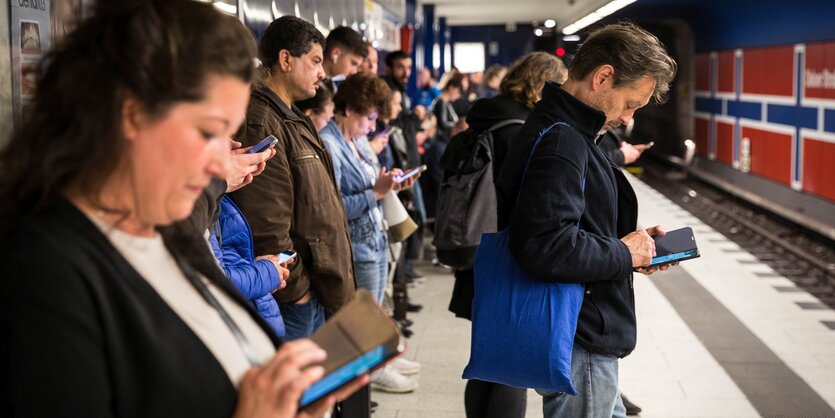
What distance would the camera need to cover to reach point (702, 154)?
18.5m

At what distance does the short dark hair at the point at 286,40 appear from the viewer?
362 cm

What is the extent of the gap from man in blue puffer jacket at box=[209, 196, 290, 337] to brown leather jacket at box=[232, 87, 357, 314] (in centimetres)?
25

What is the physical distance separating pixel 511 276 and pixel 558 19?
32656 mm

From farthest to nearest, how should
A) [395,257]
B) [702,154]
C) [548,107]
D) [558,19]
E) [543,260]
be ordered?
[558,19] < [702,154] < [395,257] < [548,107] < [543,260]

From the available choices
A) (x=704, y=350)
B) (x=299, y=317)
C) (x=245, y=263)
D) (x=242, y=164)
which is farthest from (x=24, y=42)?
(x=704, y=350)

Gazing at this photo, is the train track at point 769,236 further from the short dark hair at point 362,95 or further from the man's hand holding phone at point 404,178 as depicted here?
the short dark hair at point 362,95

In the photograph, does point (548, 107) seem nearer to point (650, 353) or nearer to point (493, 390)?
point (493, 390)

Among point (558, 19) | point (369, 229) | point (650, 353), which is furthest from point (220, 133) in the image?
point (558, 19)

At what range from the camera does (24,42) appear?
222 cm

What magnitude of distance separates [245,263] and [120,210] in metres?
1.64

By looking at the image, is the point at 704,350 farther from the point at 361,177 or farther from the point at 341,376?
the point at 341,376

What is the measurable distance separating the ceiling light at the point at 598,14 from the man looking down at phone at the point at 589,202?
16.2 meters

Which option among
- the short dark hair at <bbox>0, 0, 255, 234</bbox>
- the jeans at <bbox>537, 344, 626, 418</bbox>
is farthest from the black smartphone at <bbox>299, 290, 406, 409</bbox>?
the jeans at <bbox>537, 344, 626, 418</bbox>

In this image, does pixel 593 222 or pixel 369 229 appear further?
pixel 369 229
